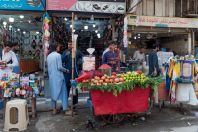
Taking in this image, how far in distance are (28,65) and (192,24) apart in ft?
34.3

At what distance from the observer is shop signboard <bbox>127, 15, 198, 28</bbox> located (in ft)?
50.8

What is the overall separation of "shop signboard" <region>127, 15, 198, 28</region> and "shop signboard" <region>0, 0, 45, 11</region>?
15.1 ft

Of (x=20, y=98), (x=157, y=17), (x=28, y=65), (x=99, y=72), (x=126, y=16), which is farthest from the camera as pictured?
(x=28, y=65)

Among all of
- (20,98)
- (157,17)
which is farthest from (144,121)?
(157,17)

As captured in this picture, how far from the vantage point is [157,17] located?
16.1 m

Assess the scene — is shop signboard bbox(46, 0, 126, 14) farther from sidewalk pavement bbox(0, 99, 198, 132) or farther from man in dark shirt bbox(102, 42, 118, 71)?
sidewalk pavement bbox(0, 99, 198, 132)

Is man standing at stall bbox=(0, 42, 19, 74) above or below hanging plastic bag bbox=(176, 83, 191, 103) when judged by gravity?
above

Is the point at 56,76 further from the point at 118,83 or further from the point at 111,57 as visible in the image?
the point at 118,83

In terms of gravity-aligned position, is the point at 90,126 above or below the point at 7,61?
below

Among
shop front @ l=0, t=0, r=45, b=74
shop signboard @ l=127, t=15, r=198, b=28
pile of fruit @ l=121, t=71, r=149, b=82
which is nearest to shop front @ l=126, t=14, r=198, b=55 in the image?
shop signboard @ l=127, t=15, r=198, b=28

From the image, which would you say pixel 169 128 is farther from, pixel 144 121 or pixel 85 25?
pixel 85 25

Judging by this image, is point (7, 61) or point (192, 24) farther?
point (192, 24)

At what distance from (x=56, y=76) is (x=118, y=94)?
2196mm

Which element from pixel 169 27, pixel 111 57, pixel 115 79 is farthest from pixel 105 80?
pixel 169 27
